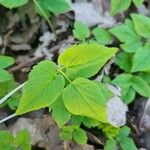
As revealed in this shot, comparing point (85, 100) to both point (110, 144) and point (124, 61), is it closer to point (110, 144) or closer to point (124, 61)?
point (110, 144)

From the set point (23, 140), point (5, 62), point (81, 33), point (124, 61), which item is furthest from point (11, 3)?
point (124, 61)

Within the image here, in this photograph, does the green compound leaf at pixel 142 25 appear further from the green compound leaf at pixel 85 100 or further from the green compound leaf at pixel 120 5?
the green compound leaf at pixel 85 100

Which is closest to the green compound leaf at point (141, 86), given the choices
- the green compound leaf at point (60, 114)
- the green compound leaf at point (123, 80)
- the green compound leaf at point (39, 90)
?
the green compound leaf at point (123, 80)

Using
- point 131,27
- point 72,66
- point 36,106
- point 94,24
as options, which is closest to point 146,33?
point 131,27

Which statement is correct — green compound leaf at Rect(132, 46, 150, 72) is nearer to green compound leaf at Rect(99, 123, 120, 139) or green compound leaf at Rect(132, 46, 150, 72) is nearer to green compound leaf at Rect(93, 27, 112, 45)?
green compound leaf at Rect(93, 27, 112, 45)

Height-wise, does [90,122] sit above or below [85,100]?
below

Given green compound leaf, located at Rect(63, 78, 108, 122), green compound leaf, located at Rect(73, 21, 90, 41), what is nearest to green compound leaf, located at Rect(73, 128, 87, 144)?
green compound leaf, located at Rect(63, 78, 108, 122)

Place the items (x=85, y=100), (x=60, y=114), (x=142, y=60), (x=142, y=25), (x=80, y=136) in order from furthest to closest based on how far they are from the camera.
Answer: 1. (x=142, y=25)
2. (x=142, y=60)
3. (x=80, y=136)
4. (x=60, y=114)
5. (x=85, y=100)
